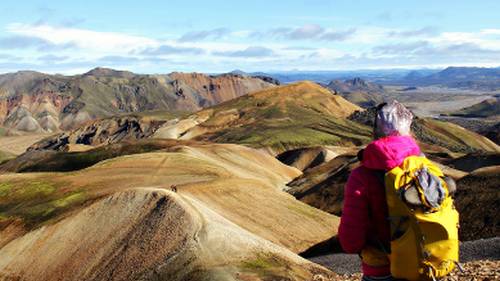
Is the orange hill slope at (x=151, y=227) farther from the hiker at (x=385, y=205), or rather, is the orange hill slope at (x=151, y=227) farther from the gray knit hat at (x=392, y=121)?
the gray knit hat at (x=392, y=121)

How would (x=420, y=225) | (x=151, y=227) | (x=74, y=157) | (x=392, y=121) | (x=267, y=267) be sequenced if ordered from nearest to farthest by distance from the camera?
(x=420, y=225)
(x=392, y=121)
(x=267, y=267)
(x=151, y=227)
(x=74, y=157)

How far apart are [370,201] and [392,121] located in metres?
1.32

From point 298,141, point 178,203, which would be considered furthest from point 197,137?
point 178,203

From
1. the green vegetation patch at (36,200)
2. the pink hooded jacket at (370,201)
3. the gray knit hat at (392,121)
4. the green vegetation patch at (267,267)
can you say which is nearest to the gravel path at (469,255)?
the green vegetation patch at (267,267)

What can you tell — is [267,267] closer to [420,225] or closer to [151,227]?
[151,227]

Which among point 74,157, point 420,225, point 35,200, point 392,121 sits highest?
point 392,121

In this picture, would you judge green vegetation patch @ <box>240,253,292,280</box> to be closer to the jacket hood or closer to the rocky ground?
the rocky ground

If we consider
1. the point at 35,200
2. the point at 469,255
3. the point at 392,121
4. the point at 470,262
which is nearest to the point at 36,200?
the point at 35,200

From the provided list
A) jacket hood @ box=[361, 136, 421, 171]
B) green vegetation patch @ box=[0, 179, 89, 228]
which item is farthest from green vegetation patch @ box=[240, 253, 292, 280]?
green vegetation patch @ box=[0, 179, 89, 228]

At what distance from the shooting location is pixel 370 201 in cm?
872

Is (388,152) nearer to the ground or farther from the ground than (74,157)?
farther from the ground

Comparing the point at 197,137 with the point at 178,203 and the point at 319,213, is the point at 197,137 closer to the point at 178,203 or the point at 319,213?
the point at 319,213

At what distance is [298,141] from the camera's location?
16500cm

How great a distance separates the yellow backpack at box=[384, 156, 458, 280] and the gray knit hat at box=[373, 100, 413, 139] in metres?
0.85
